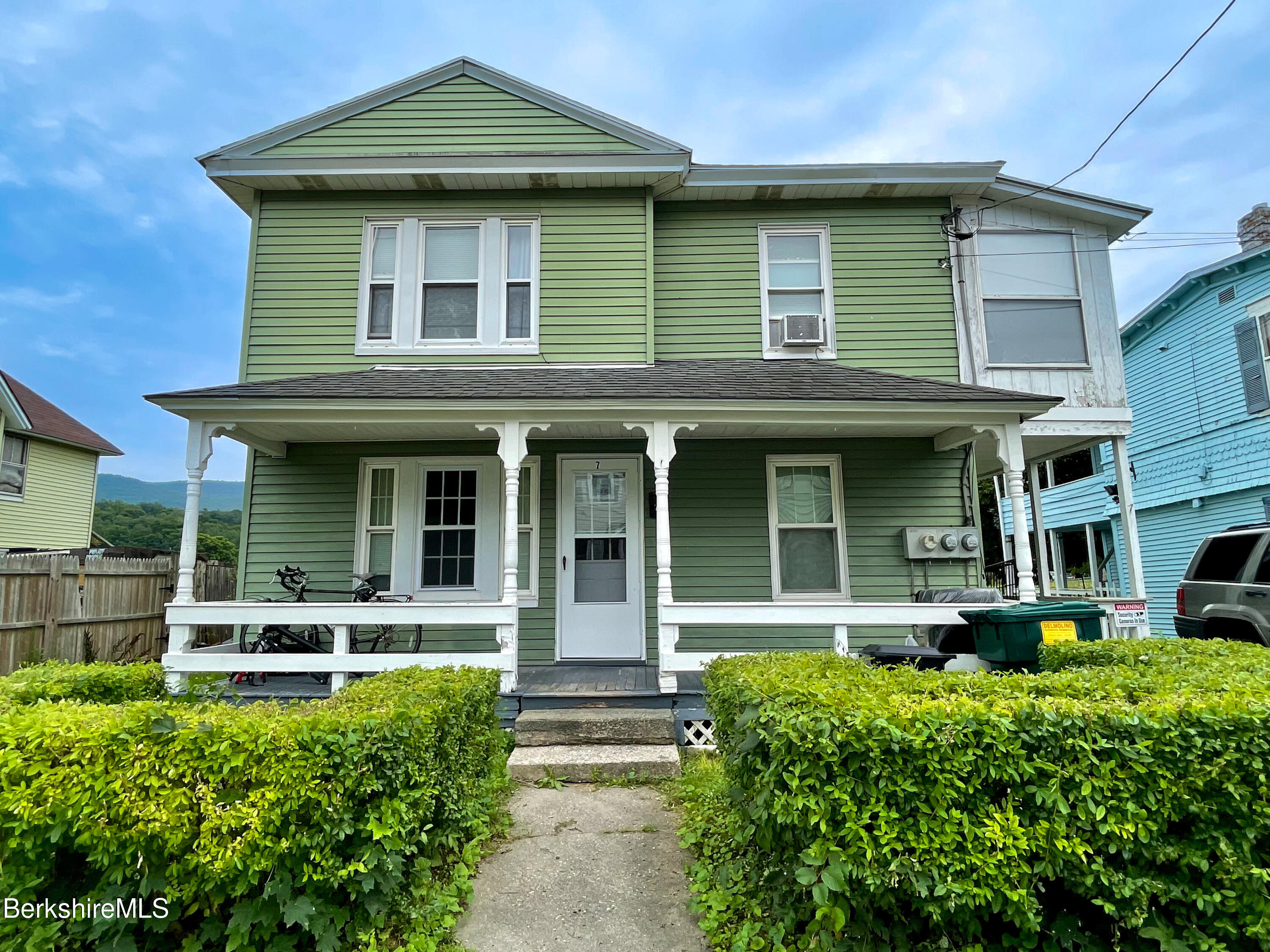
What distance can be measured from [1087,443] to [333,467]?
898cm

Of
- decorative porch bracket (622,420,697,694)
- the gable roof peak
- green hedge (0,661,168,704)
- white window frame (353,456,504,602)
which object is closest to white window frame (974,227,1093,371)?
the gable roof peak

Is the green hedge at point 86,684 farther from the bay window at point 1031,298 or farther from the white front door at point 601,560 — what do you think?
the bay window at point 1031,298

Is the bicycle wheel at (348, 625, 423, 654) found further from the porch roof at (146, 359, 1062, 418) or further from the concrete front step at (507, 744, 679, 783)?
the concrete front step at (507, 744, 679, 783)

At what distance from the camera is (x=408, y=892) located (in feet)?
9.46

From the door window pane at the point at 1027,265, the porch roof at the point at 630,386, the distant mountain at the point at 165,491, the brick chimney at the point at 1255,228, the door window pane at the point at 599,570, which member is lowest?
the door window pane at the point at 599,570

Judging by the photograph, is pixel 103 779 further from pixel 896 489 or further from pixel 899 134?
pixel 899 134

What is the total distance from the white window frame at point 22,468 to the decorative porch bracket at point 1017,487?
68.8 ft

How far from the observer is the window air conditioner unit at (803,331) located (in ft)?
25.8

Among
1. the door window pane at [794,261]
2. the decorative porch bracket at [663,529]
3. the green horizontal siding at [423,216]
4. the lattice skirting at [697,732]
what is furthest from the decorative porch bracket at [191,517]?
the door window pane at [794,261]

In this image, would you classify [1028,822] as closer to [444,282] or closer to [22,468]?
[444,282]

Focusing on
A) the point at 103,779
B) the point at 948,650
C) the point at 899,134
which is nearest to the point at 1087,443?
the point at 948,650

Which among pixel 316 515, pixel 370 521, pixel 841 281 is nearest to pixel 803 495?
pixel 841 281

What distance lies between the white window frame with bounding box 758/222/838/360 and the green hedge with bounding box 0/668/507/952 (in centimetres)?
646

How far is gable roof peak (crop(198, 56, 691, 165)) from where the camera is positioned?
764 centimetres
